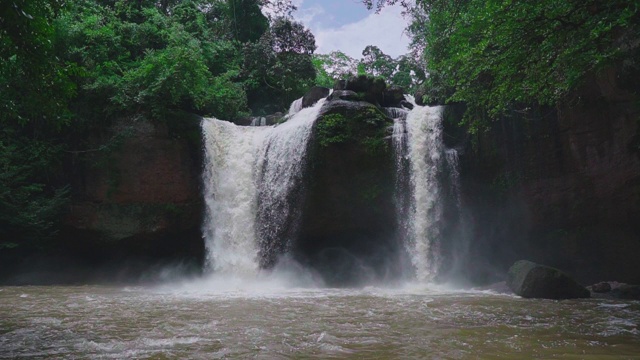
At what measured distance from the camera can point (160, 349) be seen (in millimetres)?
5133

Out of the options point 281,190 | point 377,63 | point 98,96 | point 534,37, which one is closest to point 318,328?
point 534,37

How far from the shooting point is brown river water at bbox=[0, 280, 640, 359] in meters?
4.98

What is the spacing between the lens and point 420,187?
1476cm

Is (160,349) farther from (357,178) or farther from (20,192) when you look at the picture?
(20,192)

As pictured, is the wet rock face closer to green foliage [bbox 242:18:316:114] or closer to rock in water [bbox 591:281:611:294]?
rock in water [bbox 591:281:611:294]

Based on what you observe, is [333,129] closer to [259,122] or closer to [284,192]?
[284,192]

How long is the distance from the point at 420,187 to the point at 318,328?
9.11 meters

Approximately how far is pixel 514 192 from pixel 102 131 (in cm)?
1411

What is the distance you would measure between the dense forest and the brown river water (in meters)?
3.32

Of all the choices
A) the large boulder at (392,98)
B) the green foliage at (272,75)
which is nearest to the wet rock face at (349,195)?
the large boulder at (392,98)

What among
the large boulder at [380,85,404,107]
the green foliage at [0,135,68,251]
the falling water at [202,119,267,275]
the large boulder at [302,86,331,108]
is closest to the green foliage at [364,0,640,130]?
the large boulder at [380,85,404,107]

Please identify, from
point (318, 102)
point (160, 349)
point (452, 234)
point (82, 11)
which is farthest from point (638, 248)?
point (82, 11)

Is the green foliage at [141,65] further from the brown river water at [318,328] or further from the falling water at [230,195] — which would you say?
the brown river water at [318,328]

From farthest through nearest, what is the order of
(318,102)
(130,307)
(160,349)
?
(318,102) → (130,307) → (160,349)
